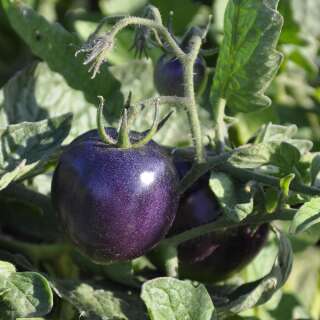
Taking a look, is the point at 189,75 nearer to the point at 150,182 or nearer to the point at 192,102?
the point at 192,102

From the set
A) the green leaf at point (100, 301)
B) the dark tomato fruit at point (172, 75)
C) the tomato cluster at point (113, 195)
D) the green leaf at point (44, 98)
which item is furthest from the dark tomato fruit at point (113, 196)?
the green leaf at point (44, 98)

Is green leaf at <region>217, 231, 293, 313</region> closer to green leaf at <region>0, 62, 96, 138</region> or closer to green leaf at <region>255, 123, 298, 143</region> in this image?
green leaf at <region>255, 123, 298, 143</region>

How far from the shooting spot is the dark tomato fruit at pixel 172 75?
1196 mm

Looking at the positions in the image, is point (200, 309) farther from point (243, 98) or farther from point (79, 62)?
point (79, 62)

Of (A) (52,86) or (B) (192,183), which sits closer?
(B) (192,183)

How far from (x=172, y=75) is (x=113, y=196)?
1.06ft

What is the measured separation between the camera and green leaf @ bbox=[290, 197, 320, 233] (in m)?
0.90

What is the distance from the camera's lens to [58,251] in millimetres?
1294

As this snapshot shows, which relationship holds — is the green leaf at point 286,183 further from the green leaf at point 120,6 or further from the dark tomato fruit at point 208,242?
the green leaf at point 120,6

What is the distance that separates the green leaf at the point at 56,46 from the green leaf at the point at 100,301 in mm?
348

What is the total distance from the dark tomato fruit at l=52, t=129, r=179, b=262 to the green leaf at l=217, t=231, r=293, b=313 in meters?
0.17

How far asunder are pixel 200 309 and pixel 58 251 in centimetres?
40

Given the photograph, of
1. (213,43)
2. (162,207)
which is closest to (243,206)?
(162,207)

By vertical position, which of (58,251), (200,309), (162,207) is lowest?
(58,251)
